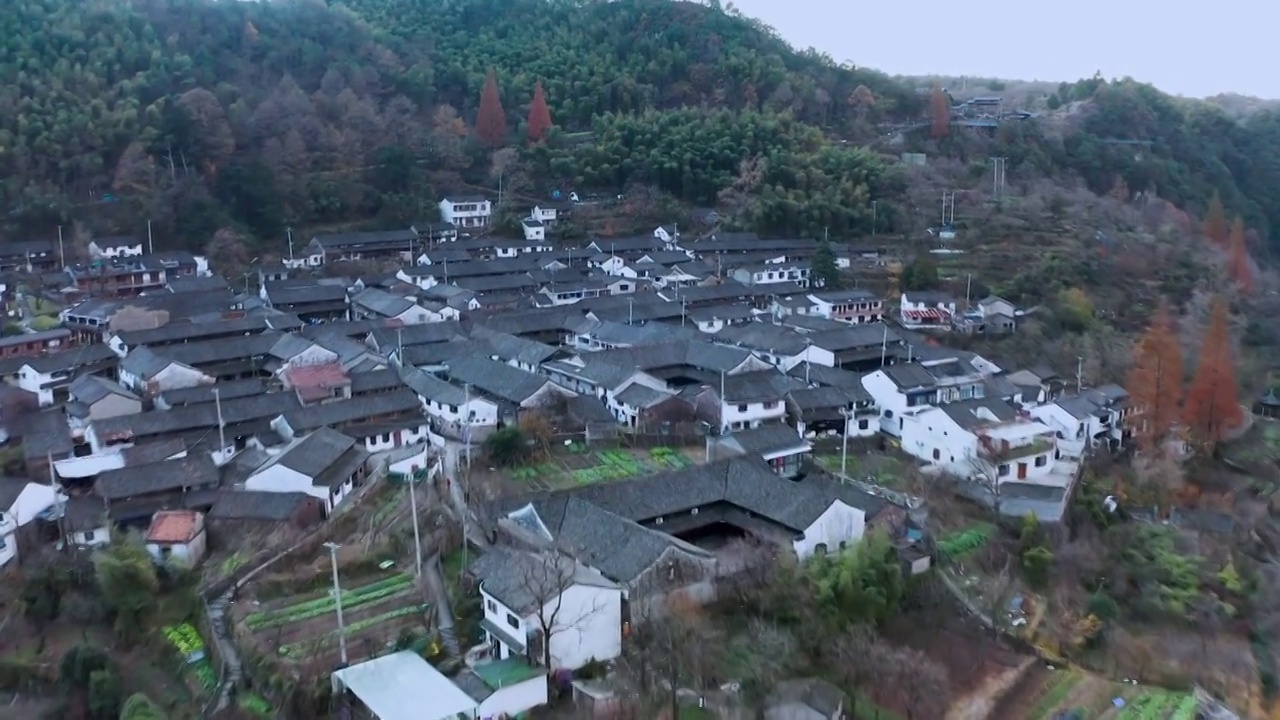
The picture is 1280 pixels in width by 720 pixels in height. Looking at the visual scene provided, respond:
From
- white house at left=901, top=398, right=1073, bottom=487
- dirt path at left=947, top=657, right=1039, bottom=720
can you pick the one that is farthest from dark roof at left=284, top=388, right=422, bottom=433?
dirt path at left=947, top=657, right=1039, bottom=720

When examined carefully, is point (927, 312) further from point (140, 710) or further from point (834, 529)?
point (140, 710)

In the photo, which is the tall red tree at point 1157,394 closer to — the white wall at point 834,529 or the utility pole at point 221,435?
the white wall at point 834,529

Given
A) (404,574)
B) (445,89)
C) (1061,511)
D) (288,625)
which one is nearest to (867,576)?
(1061,511)

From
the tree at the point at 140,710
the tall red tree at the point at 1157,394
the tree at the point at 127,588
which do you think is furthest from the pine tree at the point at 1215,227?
the tree at the point at 140,710

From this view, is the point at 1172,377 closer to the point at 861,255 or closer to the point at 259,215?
the point at 861,255

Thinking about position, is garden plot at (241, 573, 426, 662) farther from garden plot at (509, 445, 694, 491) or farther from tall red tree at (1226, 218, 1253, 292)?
tall red tree at (1226, 218, 1253, 292)
